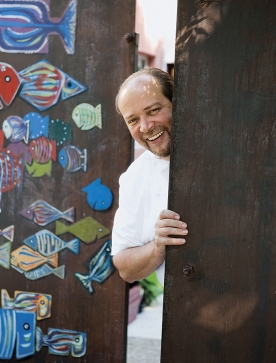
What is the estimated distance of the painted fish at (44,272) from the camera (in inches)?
126

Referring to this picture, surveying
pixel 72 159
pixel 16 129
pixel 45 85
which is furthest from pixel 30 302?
pixel 45 85

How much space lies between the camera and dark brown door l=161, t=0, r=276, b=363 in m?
1.68

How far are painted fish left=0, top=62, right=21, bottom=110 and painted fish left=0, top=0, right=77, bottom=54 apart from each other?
0.11m

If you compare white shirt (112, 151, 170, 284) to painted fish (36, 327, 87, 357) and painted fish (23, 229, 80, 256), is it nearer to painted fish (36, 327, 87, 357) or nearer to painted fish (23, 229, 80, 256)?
painted fish (23, 229, 80, 256)

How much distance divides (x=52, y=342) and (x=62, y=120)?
4.32 feet

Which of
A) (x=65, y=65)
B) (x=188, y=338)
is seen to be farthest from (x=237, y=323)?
(x=65, y=65)

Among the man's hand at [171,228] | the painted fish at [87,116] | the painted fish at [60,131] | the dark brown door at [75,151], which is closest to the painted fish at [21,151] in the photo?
the dark brown door at [75,151]

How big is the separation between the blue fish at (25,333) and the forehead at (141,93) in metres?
1.60

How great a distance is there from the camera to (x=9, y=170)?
3.23 m

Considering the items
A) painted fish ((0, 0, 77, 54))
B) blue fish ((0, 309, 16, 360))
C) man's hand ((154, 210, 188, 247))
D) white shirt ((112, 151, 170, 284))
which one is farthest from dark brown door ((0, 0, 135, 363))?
man's hand ((154, 210, 188, 247))

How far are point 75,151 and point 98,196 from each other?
293 millimetres

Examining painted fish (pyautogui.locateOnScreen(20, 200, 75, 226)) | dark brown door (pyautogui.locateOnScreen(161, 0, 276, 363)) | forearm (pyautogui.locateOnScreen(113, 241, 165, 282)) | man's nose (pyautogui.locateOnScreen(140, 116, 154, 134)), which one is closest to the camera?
dark brown door (pyautogui.locateOnScreen(161, 0, 276, 363))

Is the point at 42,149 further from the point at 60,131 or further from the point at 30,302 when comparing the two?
the point at 30,302

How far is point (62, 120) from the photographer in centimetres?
313
